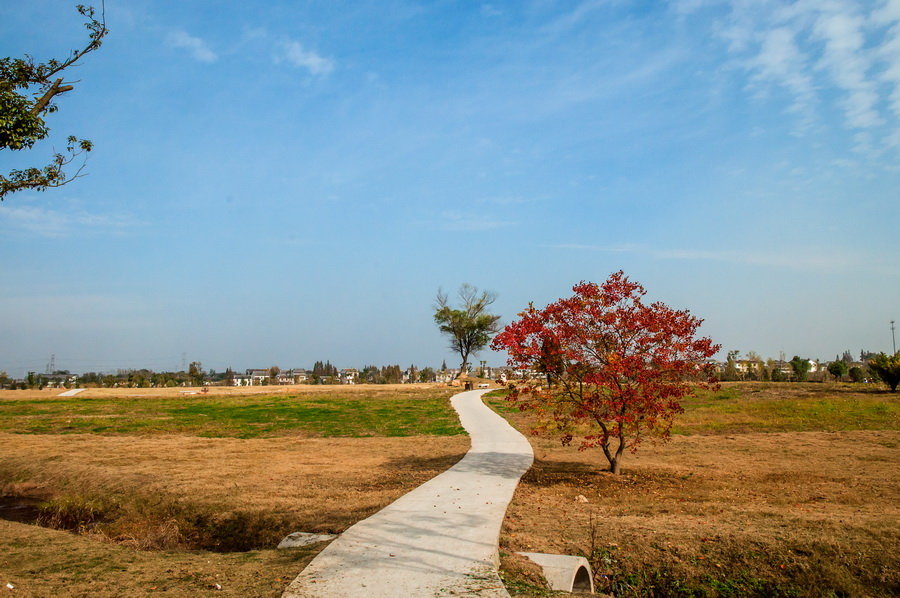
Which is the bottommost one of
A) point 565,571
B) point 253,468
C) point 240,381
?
point 240,381

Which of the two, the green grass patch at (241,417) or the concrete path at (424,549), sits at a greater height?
the concrete path at (424,549)

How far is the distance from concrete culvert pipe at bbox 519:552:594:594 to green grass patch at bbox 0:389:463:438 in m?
12.2

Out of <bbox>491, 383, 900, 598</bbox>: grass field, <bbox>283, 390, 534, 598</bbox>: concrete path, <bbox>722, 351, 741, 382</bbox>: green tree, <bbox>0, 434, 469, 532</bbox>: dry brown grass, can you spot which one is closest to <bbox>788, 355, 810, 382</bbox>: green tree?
<bbox>722, 351, 741, 382</bbox>: green tree

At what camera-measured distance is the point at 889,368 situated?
28.6 metres

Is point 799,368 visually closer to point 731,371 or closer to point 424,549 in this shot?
point 731,371

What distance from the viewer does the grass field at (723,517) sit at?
626 cm

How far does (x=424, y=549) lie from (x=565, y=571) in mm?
1446

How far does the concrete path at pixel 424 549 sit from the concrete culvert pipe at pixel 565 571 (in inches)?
20.2

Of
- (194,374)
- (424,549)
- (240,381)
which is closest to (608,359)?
(424,549)

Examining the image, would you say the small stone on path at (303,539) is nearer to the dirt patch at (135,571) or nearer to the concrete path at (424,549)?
the dirt patch at (135,571)

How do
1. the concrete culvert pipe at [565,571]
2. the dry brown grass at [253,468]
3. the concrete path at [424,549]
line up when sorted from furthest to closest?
the dry brown grass at [253,468]
the concrete culvert pipe at [565,571]
the concrete path at [424,549]

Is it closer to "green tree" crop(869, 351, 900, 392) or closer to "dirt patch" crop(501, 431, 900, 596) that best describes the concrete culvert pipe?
"dirt patch" crop(501, 431, 900, 596)

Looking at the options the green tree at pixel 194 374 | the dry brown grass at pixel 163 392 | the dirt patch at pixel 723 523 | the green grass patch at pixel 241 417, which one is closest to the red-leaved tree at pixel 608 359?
the dirt patch at pixel 723 523

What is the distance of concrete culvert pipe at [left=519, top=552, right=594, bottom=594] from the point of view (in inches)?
216
